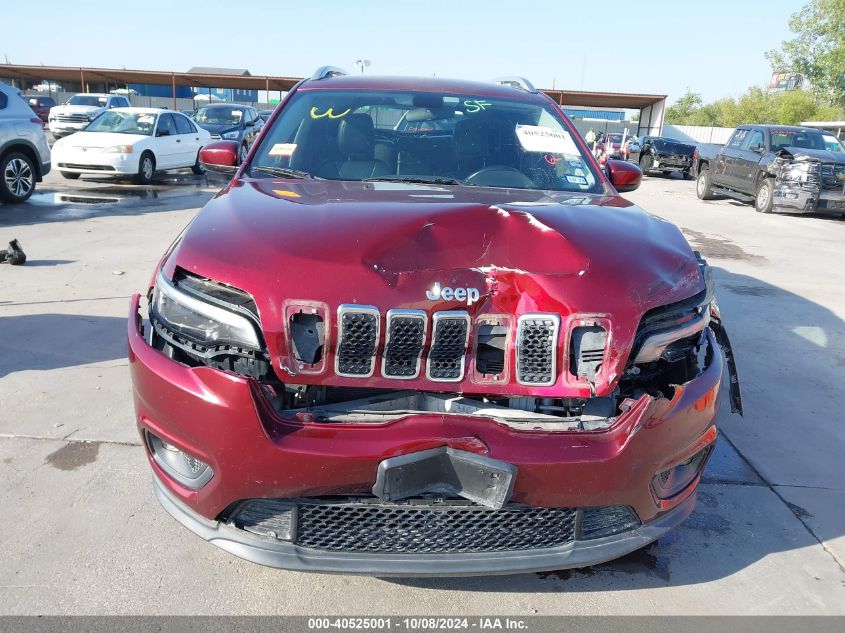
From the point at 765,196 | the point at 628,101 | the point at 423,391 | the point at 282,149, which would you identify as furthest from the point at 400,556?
the point at 628,101

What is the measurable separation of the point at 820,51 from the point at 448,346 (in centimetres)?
6566

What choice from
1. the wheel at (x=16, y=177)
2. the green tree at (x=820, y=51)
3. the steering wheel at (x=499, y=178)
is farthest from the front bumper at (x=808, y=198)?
the green tree at (x=820, y=51)

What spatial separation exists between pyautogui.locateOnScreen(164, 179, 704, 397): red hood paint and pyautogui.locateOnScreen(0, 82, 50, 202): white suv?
9.07m

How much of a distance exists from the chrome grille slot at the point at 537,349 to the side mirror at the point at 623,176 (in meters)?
1.92

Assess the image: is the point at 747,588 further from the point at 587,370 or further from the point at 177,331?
the point at 177,331

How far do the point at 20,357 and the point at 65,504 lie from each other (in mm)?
1925

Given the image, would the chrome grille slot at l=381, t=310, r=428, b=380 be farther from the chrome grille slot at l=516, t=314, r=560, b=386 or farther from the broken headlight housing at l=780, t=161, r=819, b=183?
the broken headlight housing at l=780, t=161, r=819, b=183

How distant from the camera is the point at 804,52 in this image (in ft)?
184

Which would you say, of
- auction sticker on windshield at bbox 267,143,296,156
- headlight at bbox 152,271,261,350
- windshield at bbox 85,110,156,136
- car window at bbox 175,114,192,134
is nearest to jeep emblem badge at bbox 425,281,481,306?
headlight at bbox 152,271,261,350

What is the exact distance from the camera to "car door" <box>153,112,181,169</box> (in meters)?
14.0

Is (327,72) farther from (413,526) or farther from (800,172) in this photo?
(800,172)

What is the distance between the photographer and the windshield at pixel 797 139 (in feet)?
44.4

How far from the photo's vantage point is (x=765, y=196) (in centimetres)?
1355

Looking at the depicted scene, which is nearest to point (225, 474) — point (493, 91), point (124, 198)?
point (493, 91)
